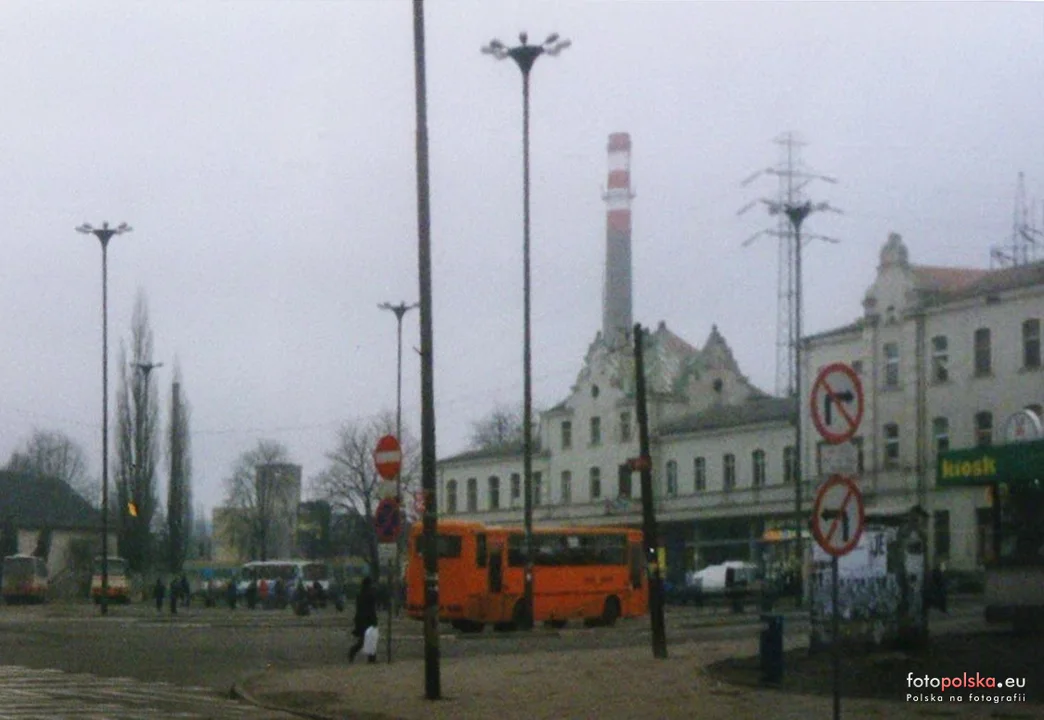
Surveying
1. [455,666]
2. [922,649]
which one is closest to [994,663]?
[922,649]

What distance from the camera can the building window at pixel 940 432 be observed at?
75.2 meters

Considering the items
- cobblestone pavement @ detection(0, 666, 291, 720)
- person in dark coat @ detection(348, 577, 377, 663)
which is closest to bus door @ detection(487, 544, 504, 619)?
person in dark coat @ detection(348, 577, 377, 663)

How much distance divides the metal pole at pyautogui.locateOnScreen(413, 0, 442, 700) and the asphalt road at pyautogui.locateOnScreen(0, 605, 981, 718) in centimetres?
270

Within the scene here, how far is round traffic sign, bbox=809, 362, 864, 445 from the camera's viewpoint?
16000 mm

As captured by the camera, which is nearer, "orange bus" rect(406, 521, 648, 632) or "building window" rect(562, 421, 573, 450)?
"orange bus" rect(406, 521, 648, 632)

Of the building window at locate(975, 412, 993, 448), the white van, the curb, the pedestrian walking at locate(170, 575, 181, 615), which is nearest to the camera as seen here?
the curb

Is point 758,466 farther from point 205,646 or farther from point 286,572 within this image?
point 205,646

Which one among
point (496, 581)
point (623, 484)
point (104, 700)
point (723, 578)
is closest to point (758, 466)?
point (623, 484)

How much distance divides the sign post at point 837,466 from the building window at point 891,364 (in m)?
63.5

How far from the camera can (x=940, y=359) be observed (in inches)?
2987

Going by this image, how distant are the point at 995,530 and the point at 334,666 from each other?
11.5 m

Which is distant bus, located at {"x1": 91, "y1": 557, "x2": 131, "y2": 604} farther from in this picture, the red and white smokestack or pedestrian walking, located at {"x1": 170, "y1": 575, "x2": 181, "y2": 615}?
the red and white smokestack

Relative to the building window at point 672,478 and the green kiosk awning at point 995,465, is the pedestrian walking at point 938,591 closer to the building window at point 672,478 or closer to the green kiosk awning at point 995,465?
the green kiosk awning at point 995,465

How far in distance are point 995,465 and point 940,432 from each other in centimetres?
4849
